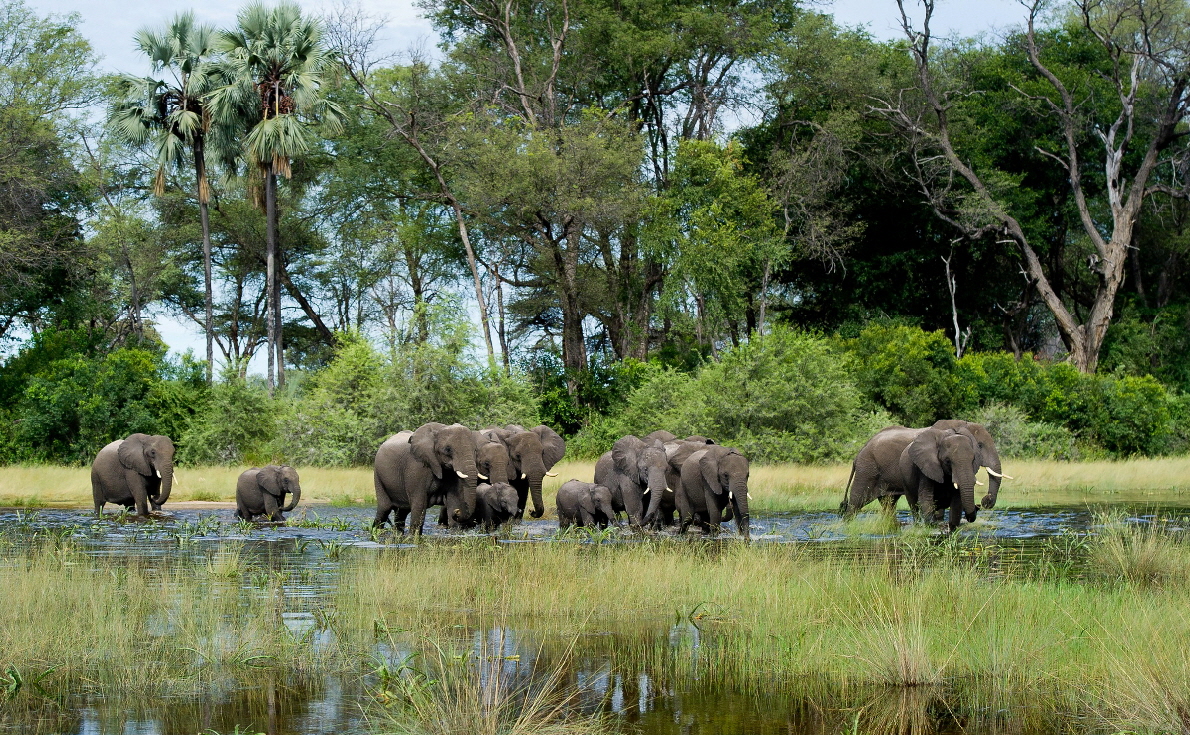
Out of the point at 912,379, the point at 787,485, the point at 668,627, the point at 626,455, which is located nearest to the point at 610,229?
the point at 912,379

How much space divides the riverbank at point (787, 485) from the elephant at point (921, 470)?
10.5 feet

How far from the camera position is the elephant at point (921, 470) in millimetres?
17000

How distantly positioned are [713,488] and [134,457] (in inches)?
448

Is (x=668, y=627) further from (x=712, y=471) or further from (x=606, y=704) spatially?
(x=712, y=471)

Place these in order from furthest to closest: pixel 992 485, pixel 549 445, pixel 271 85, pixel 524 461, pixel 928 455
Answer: pixel 271 85, pixel 549 445, pixel 524 461, pixel 992 485, pixel 928 455

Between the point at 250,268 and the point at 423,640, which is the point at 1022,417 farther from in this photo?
the point at 250,268

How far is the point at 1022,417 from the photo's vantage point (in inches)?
1428

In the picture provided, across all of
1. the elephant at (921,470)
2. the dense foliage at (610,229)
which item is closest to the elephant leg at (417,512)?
the elephant at (921,470)

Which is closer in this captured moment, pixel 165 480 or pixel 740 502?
pixel 740 502

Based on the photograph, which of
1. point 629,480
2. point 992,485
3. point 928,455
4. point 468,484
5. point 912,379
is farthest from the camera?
point 912,379

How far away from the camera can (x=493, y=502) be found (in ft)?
60.0

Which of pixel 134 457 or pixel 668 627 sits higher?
pixel 134 457

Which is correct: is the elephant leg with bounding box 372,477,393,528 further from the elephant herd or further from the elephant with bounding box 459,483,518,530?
the elephant with bounding box 459,483,518,530

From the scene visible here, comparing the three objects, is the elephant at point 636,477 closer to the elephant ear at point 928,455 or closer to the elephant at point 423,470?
the elephant at point 423,470
